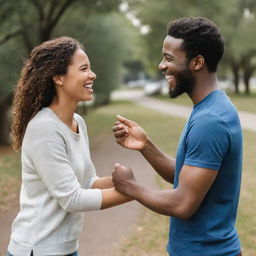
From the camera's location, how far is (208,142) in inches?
76.5

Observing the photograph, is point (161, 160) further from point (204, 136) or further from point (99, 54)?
point (99, 54)

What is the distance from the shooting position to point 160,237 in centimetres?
548

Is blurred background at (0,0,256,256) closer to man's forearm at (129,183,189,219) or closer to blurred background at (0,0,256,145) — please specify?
blurred background at (0,0,256,145)

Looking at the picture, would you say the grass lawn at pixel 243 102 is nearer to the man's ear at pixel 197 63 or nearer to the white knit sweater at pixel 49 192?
the man's ear at pixel 197 63

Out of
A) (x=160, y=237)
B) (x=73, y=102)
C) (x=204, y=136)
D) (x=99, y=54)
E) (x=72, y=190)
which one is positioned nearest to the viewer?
(x=204, y=136)

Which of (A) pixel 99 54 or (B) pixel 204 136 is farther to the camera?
(A) pixel 99 54

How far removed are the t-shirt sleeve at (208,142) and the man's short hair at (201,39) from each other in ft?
1.06

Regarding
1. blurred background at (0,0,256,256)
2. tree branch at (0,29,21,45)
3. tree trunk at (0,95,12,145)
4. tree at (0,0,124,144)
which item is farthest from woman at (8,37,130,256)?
tree trunk at (0,95,12,145)

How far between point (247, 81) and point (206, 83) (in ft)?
137

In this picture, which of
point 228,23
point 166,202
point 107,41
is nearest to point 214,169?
point 166,202

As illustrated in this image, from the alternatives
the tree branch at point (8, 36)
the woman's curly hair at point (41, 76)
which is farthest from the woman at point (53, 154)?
the tree branch at point (8, 36)

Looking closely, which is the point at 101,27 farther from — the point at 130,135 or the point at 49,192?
the point at 49,192

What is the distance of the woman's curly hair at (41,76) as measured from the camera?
2.26m

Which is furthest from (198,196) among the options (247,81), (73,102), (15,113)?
(247,81)
